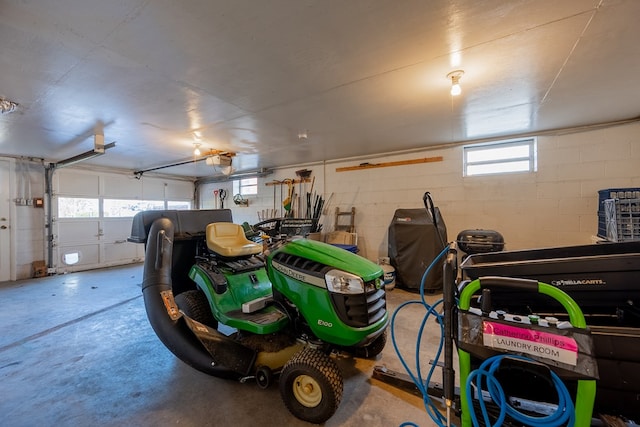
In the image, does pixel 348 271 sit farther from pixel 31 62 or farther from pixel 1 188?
pixel 1 188

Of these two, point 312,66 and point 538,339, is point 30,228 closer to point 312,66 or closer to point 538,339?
point 312,66

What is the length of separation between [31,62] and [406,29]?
8.67 feet

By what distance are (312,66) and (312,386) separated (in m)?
2.23

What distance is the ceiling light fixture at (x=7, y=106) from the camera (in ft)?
8.19

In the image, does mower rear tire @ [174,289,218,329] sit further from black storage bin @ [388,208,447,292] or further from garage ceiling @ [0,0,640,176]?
black storage bin @ [388,208,447,292]

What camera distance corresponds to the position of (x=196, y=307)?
7.73 ft

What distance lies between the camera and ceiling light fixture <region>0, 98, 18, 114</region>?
98.3 inches

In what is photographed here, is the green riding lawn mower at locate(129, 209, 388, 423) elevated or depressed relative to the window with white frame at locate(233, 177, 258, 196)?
depressed

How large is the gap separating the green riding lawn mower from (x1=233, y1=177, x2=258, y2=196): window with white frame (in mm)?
Result: 4653

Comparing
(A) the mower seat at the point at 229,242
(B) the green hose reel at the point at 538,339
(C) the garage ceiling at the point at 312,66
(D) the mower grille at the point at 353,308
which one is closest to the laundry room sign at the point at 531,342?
(B) the green hose reel at the point at 538,339

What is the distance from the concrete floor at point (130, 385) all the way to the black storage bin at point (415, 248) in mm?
1003

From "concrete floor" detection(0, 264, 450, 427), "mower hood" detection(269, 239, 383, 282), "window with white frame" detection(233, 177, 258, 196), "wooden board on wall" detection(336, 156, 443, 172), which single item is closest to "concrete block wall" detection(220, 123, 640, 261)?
"wooden board on wall" detection(336, 156, 443, 172)

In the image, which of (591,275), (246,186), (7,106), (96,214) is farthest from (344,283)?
(96,214)

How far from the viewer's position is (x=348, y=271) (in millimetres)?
1585
